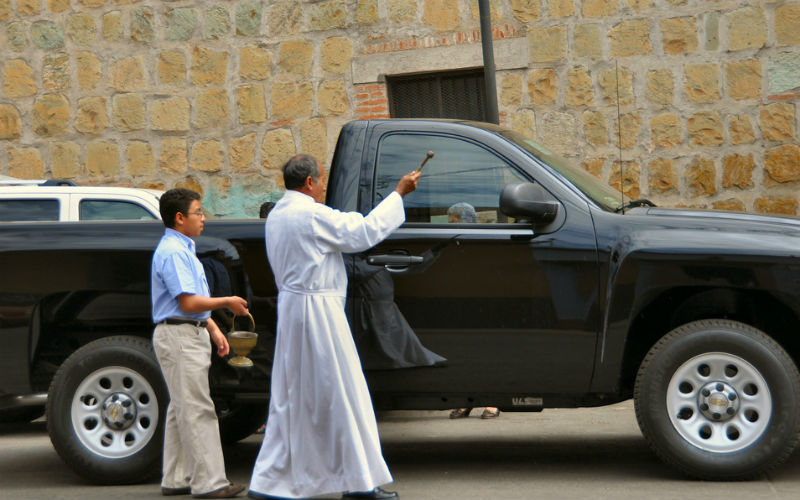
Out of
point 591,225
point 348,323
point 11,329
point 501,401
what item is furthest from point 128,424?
point 591,225

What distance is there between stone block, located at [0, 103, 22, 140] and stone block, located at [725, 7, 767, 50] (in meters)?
8.08

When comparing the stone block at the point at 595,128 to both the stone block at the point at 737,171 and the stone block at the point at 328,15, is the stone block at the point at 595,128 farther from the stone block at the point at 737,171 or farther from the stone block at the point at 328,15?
the stone block at the point at 328,15

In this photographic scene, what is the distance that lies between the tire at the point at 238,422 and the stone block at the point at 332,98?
17.1 feet

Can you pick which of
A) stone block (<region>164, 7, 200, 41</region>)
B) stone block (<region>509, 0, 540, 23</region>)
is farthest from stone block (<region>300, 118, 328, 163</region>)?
stone block (<region>509, 0, 540, 23</region>)

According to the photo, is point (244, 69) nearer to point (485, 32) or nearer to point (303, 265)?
point (485, 32)

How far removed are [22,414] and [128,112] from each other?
476cm

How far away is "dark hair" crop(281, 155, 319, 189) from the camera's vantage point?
6281mm

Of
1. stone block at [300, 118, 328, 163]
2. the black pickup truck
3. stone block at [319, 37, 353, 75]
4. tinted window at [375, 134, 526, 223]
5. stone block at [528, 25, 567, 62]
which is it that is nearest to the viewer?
the black pickup truck

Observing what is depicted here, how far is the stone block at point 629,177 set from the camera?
39.7 ft

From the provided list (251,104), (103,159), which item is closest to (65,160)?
(103,159)

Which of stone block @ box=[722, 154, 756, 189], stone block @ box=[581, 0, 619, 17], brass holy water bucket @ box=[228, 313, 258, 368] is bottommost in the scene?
brass holy water bucket @ box=[228, 313, 258, 368]

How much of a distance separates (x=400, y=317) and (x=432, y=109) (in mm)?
6724

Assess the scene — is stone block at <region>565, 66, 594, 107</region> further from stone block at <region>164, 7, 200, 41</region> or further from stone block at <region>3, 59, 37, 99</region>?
stone block at <region>3, 59, 37, 99</region>

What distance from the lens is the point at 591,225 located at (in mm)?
6613
